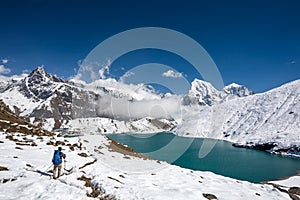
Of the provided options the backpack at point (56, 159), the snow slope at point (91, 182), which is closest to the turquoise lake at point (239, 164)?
the snow slope at point (91, 182)

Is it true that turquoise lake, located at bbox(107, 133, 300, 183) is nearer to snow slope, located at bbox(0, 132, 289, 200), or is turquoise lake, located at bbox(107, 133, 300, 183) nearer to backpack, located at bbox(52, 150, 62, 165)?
snow slope, located at bbox(0, 132, 289, 200)

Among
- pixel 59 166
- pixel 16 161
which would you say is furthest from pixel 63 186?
pixel 16 161

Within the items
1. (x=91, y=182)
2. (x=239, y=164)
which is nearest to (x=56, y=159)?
(x=91, y=182)

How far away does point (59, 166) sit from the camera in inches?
743

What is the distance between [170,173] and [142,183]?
9.27 m

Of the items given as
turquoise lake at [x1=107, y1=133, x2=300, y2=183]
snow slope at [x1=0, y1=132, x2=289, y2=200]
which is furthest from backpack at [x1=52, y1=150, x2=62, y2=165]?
turquoise lake at [x1=107, y1=133, x2=300, y2=183]

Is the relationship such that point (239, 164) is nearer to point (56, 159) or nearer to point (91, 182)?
point (91, 182)

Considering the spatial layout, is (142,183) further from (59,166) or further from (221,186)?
(221,186)

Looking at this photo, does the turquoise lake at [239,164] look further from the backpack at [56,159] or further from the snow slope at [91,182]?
the backpack at [56,159]

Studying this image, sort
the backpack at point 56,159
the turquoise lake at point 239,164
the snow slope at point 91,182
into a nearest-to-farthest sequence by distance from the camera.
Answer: the snow slope at point 91,182 → the backpack at point 56,159 → the turquoise lake at point 239,164

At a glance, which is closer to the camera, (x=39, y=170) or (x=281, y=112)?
(x=39, y=170)

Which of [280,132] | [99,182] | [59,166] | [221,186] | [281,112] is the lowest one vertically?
[221,186]

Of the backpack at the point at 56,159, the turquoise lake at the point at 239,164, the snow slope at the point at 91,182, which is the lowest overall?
the turquoise lake at the point at 239,164

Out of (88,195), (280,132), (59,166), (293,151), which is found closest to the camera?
(88,195)
